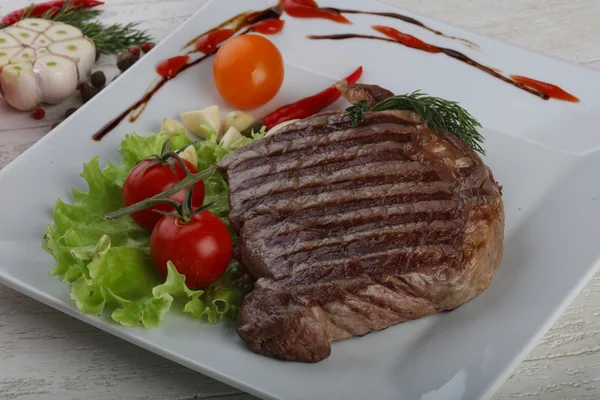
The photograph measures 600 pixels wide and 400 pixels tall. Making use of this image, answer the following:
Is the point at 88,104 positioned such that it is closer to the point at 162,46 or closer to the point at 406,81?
the point at 162,46

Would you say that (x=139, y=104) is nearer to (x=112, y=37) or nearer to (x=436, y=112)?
(x=112, y=37)

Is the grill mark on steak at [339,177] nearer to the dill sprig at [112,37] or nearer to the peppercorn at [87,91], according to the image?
the peppercorn at [87,91]

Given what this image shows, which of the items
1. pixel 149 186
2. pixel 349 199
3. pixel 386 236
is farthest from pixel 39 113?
pixel 386 236

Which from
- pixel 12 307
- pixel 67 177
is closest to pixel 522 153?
pixel 67 177

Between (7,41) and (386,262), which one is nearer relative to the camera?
(386,262)

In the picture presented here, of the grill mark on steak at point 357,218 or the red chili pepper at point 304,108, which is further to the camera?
the red chili pepper at point 304,108

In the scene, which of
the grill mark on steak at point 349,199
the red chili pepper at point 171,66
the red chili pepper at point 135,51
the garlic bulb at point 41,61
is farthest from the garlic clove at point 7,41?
the grill mark on steak at point 349,199
